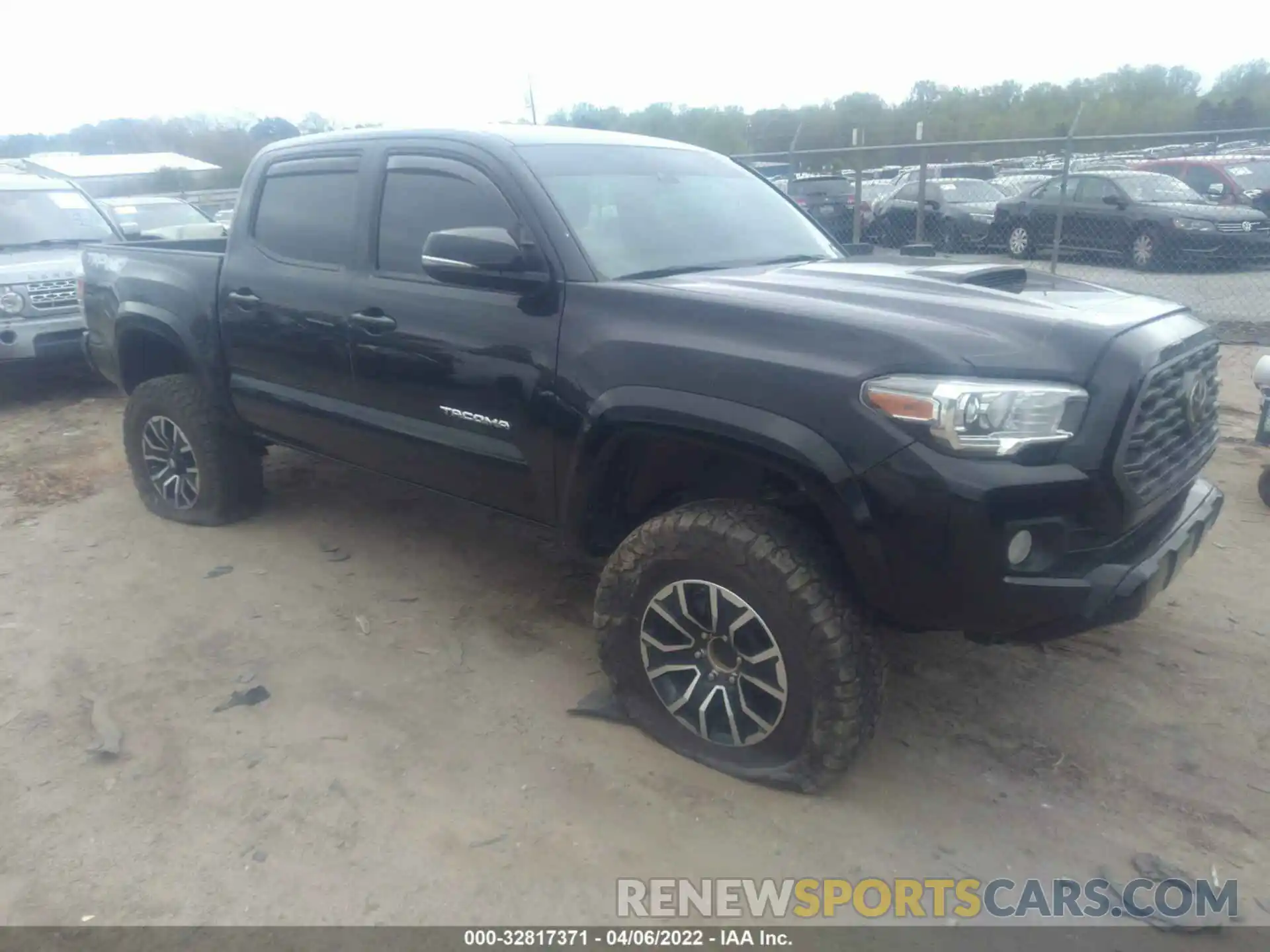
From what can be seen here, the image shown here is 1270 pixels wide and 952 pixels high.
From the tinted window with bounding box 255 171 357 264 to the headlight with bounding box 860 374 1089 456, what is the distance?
2.48 meters

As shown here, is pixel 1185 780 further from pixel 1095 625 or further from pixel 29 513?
pixel 29 513

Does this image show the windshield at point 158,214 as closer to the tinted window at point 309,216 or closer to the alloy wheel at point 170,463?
the alloy wheel at point 170,463

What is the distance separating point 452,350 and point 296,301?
105cm

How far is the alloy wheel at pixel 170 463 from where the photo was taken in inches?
201

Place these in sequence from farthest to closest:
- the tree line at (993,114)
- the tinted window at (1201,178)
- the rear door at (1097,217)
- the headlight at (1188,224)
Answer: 1. the tree line at (993,114)
2. the tinted window at (1201,178)
3. the rear door at (1097,217)
4. the headlight at (1188,224)

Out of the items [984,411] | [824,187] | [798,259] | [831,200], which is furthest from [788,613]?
[824,187]

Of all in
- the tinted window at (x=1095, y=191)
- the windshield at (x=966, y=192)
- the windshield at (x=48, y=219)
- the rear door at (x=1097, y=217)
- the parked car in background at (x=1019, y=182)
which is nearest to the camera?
the windshield at (x=48, y=219)

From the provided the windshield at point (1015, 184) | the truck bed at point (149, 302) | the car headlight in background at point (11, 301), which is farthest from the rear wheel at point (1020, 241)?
the car headlight in background at point (11, 301)

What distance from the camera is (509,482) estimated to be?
3465 millimetres

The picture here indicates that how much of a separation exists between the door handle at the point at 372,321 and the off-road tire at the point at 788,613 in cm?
135

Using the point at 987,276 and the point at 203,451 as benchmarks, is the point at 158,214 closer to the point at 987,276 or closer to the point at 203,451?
the point at 203,451

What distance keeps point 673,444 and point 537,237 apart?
2.88 ft

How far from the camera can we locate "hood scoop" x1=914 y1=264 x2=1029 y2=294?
10.4ft

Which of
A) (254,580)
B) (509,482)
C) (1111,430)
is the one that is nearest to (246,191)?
(254,580)
